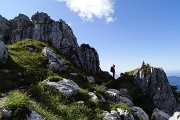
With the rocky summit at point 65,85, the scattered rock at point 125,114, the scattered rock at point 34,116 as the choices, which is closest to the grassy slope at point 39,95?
the rocky summit at point 65,85

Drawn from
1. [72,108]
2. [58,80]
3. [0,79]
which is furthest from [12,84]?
[72,108]

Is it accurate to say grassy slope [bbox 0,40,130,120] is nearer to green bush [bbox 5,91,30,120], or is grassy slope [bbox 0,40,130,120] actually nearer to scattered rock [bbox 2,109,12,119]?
green bush [bbox 5,91,30,120]

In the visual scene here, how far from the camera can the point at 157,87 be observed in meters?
46.0

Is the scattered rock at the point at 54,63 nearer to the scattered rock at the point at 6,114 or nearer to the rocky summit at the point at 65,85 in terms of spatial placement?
the rocky summit at the point at 65,85

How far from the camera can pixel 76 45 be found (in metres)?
54.5

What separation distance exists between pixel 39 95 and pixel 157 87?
25716 mm

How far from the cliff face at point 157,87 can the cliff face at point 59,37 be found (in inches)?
356

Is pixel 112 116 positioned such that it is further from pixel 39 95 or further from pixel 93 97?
pixel 39 95

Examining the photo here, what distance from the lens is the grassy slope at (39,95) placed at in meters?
20.2

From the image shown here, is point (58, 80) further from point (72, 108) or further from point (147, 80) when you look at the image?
point (147, 80)

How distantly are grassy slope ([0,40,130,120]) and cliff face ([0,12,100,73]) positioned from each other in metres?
10.1

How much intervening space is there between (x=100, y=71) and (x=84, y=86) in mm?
20326

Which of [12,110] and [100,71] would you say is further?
[100,71]

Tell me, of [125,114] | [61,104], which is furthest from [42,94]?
[125,114]
